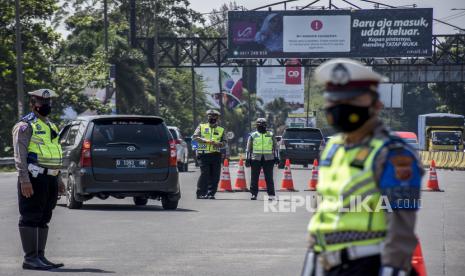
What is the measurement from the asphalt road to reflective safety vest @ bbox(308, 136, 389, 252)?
6.01 m

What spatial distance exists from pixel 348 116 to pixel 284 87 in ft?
430

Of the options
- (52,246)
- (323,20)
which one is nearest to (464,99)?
(323,20)

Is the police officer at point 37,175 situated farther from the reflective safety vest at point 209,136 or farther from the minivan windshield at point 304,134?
the minivan windshield at point 304,134

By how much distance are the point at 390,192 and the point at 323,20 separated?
6028 centimetres

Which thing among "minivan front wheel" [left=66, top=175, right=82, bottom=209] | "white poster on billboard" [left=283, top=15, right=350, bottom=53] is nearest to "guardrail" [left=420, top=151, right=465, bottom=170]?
"white poster on billboard" [left=283, top=15, right=350, bottom=53]

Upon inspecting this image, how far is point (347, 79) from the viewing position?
505cm

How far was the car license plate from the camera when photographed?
63.1 feet

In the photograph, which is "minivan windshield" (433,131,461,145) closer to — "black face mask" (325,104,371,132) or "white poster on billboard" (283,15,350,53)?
"white poster on billboard" (283,15,350,53)

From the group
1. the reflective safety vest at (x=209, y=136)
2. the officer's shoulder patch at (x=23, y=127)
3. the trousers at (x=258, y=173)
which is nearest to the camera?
the officer's shoulder patch at (x=23, y=127)

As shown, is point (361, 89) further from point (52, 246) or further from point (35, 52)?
point (35, 52)

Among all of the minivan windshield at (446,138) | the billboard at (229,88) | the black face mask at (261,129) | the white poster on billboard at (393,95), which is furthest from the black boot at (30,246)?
the white poster on billboard at (393,95)

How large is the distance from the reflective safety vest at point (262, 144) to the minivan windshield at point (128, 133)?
12.7 ft

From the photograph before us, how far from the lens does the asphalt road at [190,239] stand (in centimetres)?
1166

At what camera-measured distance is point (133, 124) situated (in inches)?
762
